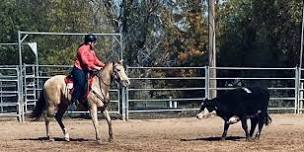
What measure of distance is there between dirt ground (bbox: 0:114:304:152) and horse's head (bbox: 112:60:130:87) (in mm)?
1174

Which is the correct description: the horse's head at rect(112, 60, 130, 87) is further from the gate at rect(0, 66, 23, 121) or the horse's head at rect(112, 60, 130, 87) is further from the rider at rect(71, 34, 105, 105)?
the gate at rect(0, 66, 23, 121)

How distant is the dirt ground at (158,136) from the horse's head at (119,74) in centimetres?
117

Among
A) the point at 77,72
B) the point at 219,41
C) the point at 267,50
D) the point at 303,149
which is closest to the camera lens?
the point at 303,149

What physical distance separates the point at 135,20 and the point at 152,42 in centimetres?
212

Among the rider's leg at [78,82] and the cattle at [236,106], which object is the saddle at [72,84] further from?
the cattle at [236,106]

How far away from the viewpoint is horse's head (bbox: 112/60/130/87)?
1202 centimetres

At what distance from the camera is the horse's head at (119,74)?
39.4 ft

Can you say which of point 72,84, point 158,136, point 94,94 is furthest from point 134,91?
point 94,94

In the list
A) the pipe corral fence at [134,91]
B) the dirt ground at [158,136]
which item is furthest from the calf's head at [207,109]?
the pipe corral fence at [134,91]

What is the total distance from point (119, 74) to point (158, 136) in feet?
6.55

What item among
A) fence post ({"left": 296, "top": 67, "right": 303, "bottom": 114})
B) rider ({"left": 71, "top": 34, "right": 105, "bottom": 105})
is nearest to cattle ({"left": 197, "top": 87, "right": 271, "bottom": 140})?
rider ({"left": 71, "top": 34, "right": 105, "bottom": 105})

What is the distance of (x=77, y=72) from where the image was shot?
11938 mm

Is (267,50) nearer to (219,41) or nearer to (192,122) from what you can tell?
(219,41)

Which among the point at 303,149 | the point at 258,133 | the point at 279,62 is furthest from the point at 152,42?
the point at 303,149
